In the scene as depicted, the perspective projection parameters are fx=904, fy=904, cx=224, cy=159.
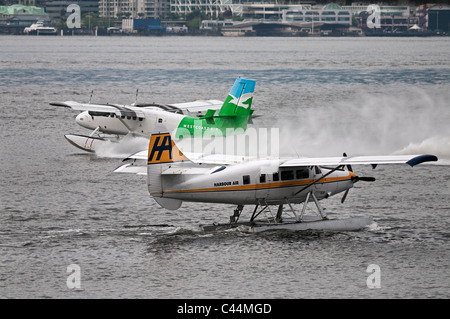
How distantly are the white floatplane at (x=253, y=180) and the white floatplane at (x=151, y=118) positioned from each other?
14620 millimetres

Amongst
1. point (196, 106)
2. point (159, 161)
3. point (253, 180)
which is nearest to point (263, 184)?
point (253, 180)

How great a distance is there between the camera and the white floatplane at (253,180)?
82.2ft

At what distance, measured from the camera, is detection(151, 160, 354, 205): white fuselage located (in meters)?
25.1

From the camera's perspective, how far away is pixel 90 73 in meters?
128

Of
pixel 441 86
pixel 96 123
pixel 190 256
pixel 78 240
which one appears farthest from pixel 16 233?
pixel 441 86

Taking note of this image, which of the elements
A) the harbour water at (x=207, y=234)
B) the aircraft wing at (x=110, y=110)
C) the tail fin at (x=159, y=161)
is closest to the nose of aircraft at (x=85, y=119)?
the aircraft wing at (x=110, y=110)

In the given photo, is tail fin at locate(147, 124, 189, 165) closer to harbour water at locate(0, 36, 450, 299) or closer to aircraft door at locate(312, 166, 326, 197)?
harbour water at locate(0, 36, 450, 299)

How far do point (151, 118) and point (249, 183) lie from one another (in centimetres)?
1957

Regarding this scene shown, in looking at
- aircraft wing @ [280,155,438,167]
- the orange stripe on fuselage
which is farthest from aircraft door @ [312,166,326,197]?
aircraft wing @ [280,155,438,167]

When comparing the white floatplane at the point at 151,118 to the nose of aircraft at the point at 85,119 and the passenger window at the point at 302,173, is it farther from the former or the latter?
the passenger window at the point at 302,173

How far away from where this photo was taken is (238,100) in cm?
4253

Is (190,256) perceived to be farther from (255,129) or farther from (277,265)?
(255,129)

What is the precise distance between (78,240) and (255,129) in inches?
1252

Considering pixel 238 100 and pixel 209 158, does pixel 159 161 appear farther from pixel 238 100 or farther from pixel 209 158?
pixel 238 100
